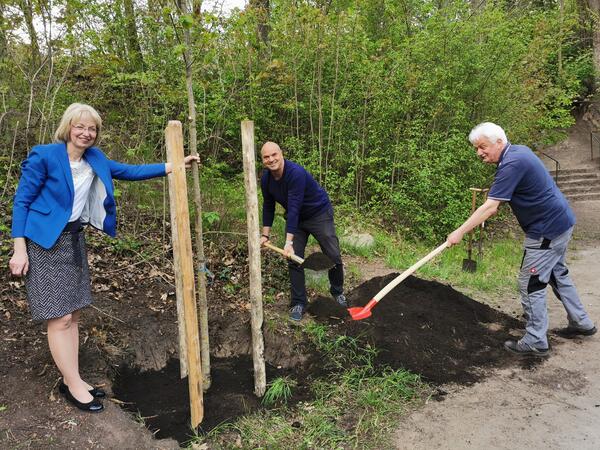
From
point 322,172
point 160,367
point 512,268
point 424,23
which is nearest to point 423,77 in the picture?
point 424,23

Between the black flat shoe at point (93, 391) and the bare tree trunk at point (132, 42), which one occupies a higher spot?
the bare tree trunk at point (132, 42)

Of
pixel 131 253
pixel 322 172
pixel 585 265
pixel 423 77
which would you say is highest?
pixel 423 77

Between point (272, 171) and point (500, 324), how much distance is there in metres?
2.83

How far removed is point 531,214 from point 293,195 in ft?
6.76

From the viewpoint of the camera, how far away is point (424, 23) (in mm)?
9016

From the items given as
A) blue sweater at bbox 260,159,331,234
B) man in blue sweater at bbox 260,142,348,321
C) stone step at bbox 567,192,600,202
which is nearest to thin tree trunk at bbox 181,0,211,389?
man in blue sweater at bbox 260,142,348,321

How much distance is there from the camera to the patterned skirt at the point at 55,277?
2859 mm

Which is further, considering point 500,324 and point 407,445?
point 500,324

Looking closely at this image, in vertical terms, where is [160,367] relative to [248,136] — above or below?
below

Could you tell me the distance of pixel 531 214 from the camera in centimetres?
397

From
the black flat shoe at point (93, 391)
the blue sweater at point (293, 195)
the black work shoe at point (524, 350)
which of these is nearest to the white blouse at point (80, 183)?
the black flat shoe at point (93, 391)

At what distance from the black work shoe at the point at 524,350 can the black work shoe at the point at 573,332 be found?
47 centimetres

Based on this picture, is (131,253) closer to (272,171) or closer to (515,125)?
(272,171)

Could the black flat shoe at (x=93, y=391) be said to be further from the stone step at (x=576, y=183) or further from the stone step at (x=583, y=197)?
the stone step at (x=576, y=183)
